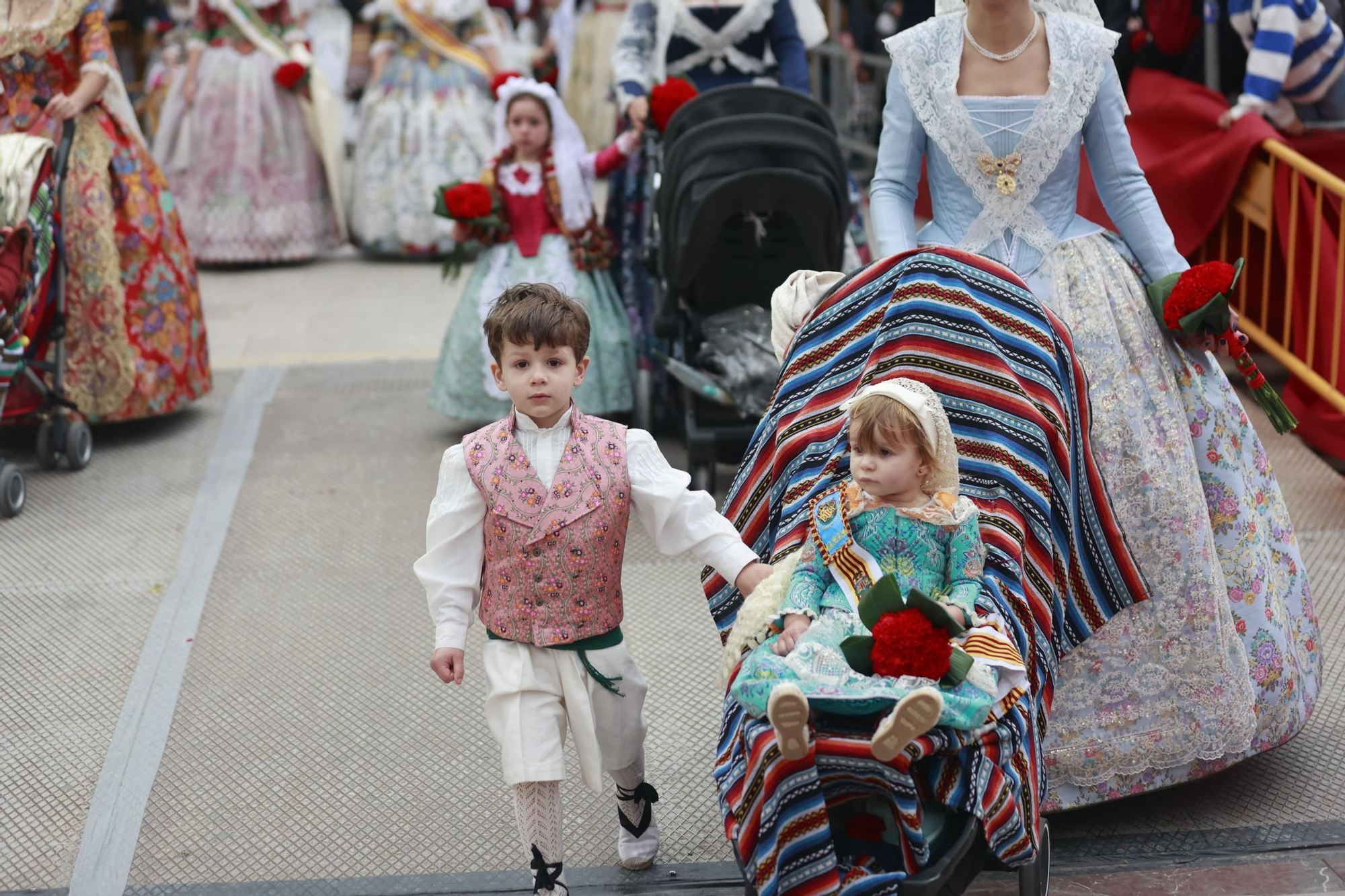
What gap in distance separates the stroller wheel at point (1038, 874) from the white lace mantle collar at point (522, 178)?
4.04 meters

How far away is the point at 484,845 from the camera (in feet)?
11.9

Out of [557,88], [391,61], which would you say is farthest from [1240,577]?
[557,88]

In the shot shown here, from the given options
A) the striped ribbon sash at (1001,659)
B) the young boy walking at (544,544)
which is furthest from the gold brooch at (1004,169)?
the striped ribbon sash at (1001,659)

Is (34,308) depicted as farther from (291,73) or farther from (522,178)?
(291,73)

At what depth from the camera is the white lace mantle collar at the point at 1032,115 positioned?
378cm

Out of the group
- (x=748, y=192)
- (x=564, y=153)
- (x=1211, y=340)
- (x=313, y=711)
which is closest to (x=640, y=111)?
(x=564, y=153)

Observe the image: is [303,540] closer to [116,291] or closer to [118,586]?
[118,586]

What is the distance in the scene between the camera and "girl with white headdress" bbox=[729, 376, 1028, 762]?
2670 mm

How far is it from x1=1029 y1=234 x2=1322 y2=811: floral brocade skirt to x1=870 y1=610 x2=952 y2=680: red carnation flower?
1.04 meters

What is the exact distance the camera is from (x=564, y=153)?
637 cm

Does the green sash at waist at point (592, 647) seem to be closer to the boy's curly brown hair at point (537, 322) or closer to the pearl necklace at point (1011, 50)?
the boy's curly brown hair at point (537, 322)

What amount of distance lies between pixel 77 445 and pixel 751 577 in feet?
13.3

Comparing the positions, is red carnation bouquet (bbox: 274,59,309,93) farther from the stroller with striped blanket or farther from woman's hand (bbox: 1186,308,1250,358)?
woman's hand (bbox: 1186,308,1250,358)

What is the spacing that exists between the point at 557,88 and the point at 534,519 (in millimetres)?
9399
